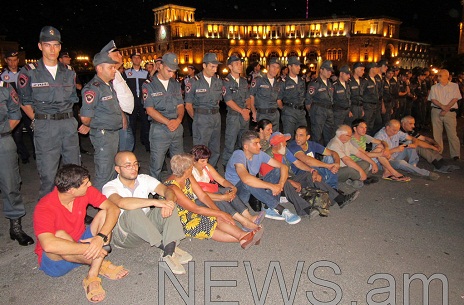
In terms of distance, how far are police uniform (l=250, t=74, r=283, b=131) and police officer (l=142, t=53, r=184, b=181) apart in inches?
88.3

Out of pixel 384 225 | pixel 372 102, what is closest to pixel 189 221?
pixel 384 225

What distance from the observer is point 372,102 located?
356 inches

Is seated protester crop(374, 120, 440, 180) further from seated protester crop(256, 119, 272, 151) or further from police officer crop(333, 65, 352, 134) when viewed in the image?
seated protester crop(256, 119, 272, 151)

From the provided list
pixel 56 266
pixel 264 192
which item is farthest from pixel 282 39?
pixel 56 266

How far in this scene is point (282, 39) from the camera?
9738 cm

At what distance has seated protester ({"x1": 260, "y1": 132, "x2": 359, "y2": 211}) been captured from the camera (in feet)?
15.9

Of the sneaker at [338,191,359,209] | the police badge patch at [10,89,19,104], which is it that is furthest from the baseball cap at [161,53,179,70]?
the sneaker at [338,191,359,209]

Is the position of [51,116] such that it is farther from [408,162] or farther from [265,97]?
[408,162]

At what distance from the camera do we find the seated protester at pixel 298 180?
4.86 metres

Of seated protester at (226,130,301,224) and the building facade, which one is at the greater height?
the building facade

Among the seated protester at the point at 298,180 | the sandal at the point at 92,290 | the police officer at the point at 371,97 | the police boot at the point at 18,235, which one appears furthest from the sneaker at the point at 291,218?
the police officer at the point at 371,97

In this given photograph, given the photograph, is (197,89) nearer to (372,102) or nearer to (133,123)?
(133,123)

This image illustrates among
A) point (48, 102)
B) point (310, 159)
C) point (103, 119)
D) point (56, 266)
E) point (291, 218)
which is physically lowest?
point (291, 218)

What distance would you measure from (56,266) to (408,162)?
21.5 feet
